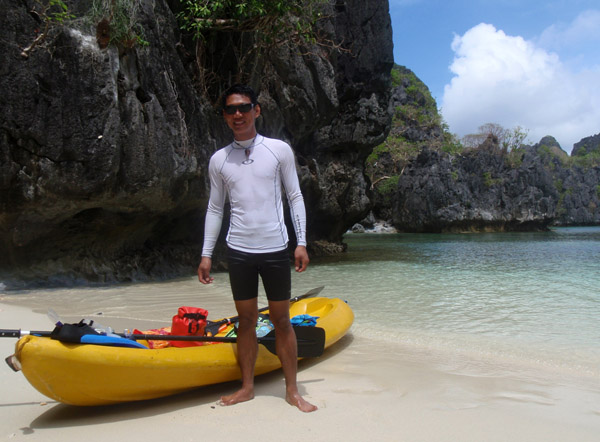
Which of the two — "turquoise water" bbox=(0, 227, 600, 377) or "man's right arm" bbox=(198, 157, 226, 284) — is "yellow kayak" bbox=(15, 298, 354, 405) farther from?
"turquoise water" bbox=(0, 227, 600, 377)

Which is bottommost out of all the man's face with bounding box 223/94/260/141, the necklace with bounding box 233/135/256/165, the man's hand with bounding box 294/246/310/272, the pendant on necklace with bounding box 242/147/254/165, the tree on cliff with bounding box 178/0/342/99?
the man's hand with bounding box 294/246/310/272

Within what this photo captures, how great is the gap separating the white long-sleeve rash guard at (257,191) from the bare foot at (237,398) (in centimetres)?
84

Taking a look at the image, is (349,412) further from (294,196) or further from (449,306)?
(449,306)

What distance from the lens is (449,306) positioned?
619 centimetres

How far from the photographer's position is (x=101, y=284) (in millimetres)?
8039

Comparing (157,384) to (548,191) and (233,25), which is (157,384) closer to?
(233,25)

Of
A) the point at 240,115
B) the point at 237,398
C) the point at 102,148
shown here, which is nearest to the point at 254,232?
the point at 240,115

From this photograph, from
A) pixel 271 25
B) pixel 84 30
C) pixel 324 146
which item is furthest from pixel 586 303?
pixel 324 146

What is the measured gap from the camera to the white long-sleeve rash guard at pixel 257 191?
2.43 m

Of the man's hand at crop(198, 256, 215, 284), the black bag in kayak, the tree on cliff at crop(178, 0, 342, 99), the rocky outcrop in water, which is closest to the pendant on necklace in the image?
the man's hand at crop(198, 256, 215, 284)

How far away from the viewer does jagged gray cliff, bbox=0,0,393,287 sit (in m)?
6.70

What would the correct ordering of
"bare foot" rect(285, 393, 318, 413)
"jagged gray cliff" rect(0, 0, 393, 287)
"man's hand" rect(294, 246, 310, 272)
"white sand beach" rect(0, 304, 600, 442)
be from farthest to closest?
"jagged gray cliff" rect(0, 0, 393, 287) < "man's hand" rect(294, 246, 310, 272) < "bare foot" rect(285, 393, 318, 413) < "white sand beach" rect(0, 304, 600, 442)

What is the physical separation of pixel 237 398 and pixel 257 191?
3.93 ft

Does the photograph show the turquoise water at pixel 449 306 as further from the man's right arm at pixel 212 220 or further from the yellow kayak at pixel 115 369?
the man's right arm at pixel 212 220
